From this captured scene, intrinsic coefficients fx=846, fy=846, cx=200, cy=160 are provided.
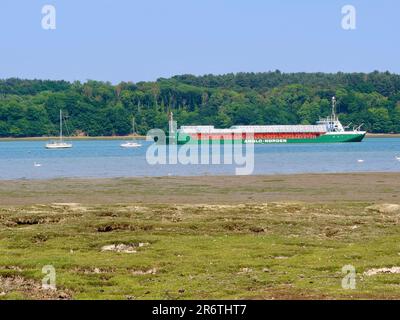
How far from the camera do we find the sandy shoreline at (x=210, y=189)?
5134cm

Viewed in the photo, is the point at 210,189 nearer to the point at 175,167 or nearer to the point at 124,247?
the point at 124,247

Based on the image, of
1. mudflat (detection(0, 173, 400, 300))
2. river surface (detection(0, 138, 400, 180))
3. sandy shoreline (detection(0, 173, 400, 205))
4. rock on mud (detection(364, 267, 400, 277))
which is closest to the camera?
mudflat (detection(0, 173, 400, 300))

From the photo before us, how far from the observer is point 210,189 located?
60469mm

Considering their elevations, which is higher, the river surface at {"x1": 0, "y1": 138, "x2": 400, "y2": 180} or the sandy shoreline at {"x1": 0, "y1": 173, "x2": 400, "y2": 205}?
the sandy shoreline at {"x1": 0, "y1": 173, "x2": 400, "y2": 205}

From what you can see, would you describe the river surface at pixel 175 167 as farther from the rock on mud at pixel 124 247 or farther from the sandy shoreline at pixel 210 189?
the rock on mud at pixel 124 247

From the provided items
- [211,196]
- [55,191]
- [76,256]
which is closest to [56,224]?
[76,256]

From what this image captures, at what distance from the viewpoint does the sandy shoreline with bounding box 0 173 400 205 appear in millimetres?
51344

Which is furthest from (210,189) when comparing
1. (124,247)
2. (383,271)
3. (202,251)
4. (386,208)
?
(383,271)

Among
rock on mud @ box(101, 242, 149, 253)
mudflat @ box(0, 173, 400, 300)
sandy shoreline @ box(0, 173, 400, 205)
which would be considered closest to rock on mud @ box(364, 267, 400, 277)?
mudflat @ box(0, 173, 400, 300)

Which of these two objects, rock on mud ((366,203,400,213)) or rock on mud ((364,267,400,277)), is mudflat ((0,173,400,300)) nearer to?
rock on mud ((364,267,400,277))

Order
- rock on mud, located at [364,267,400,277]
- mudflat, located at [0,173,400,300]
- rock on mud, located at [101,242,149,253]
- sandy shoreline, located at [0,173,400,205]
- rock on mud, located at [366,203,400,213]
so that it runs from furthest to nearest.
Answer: sandy shoreline, located at [0,173,400,205] → rock on mud, located at [366,203,400,213] → rock on mud, located at [101,242,149,253] → rock on mud, located at [364,267,400,277] → mudflat, located at [0,173,400,300]

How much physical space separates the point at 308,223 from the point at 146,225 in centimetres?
642
